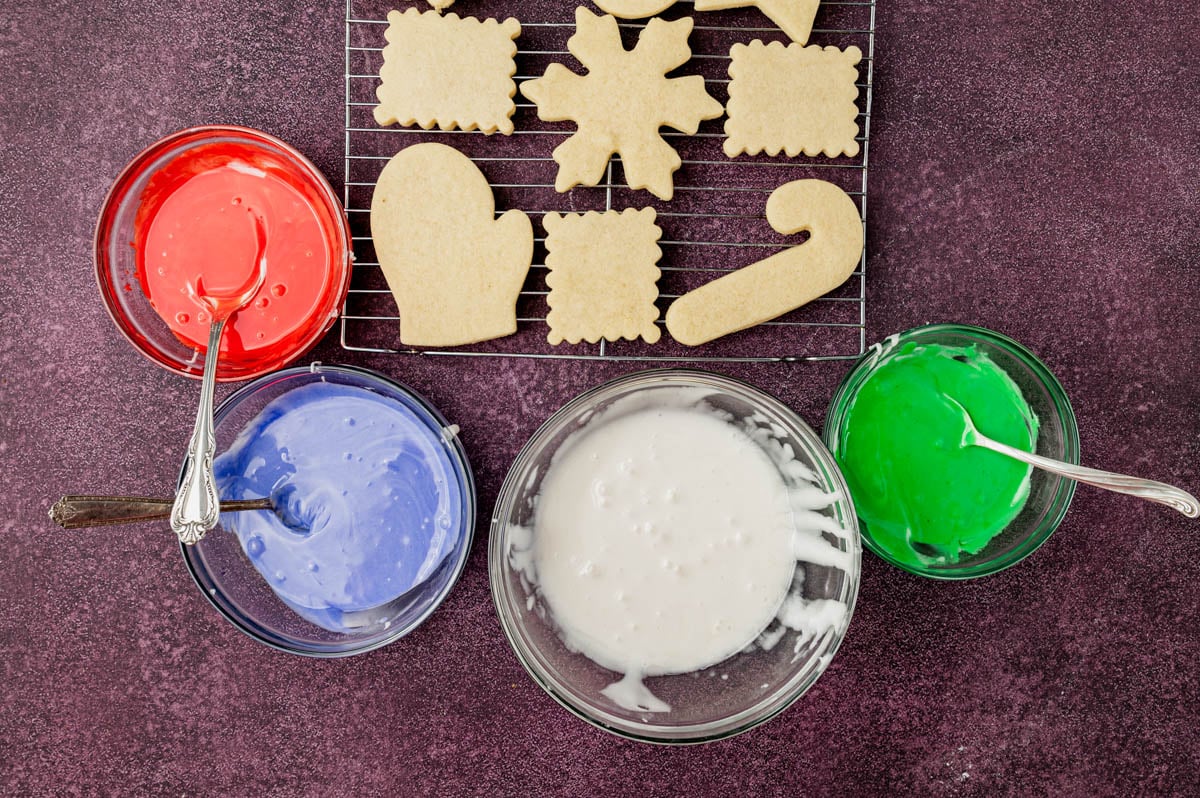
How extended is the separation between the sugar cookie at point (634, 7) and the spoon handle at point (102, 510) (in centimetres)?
99

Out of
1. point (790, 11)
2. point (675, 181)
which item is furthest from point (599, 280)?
point (790, 11)

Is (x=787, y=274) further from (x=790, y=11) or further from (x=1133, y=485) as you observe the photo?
(x=1133, y=485)

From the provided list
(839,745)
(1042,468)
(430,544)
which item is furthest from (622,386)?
(839,745)

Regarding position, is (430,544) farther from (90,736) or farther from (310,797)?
(90,736)

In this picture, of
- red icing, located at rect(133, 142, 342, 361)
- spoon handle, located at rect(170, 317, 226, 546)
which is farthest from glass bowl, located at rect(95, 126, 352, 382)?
spoon handle, located at rect(170, 317, 226, 546)

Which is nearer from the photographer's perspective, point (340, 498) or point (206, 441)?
point (206, 441)

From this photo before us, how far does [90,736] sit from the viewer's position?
1.29 meters

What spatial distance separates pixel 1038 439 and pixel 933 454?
6.6 inches

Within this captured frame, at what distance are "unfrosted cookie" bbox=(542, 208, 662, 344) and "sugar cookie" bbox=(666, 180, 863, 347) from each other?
0.06 meters

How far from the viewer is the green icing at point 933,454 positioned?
113 cm

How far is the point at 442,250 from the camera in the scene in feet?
3.99

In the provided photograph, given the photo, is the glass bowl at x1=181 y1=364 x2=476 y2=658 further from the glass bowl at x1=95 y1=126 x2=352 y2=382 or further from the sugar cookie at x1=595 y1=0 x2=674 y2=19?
the sugar cookie at x1=595 y1=0 x2=674 y2=19

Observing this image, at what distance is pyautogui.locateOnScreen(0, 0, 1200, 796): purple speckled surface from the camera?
1267 mm

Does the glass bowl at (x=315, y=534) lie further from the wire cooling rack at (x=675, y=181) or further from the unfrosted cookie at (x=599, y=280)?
the unfrosted cookie at (x=599, y=280)
